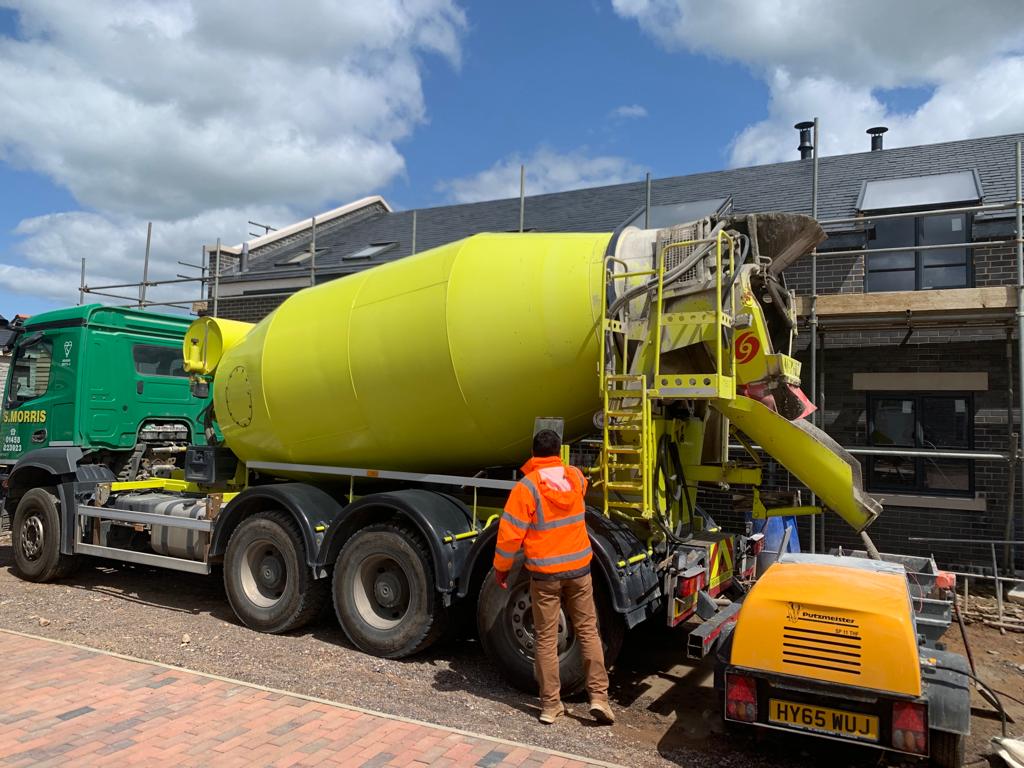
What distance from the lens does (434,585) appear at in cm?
561

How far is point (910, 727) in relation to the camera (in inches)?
139

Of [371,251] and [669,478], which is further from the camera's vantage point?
[371,251]

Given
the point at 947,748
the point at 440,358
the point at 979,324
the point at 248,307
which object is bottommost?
the point at 947,748

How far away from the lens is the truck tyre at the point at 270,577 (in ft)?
21.0

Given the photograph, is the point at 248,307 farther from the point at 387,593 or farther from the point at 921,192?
the point at 921,192

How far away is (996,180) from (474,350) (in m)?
8.90

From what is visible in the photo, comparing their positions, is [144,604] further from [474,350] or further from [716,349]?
[716,349]

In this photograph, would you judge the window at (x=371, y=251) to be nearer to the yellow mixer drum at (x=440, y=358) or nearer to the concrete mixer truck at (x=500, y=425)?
the concrete mixer truck at (x=500, y=425)

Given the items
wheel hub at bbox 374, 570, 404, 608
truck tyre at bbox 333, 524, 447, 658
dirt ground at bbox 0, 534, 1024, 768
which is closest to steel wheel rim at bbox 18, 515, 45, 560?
dirt ground at bbox 0, 534, 1024, 768

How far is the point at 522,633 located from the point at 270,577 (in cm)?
267

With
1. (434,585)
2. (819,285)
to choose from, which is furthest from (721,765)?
(819,285)

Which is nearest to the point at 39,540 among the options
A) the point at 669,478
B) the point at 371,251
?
the point at 669,478

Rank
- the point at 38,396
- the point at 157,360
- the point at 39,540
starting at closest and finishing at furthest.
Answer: the point at 39,540, the point at 38,396, the point at 157,360

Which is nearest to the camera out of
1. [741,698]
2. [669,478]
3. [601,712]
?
[741,698]
